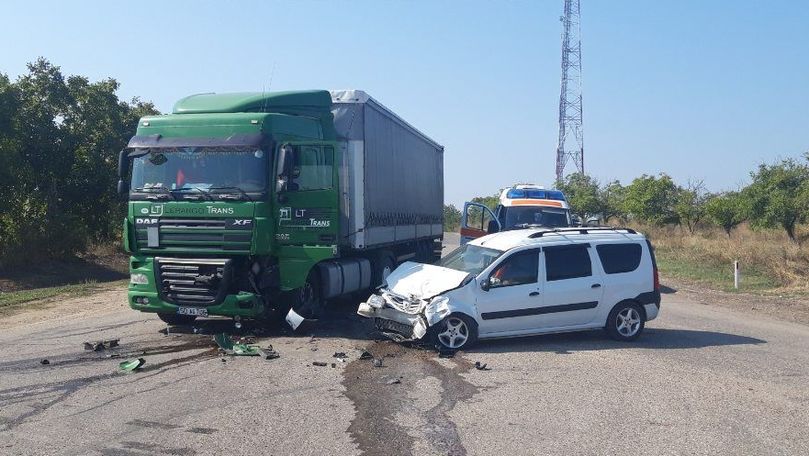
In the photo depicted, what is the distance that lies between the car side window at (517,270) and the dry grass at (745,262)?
507 inches

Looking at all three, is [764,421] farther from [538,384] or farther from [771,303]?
[771,303]

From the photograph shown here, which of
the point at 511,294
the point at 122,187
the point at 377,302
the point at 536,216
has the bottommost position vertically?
the point at 377,302

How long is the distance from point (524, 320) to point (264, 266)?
392 cm

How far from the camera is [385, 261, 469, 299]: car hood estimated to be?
1062cm

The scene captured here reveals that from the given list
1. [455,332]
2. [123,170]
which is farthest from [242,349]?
[123,170]

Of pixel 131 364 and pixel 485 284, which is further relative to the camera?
pixel 485 284

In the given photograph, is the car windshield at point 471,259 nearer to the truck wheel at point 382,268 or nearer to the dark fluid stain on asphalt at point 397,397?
the dark fluid stain on asphalt at point 397,397

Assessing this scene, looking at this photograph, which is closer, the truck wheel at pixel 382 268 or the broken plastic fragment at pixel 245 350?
the broken plastic fragment at pixel 245 350

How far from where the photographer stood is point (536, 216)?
66.6 feet

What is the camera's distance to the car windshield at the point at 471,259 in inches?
435

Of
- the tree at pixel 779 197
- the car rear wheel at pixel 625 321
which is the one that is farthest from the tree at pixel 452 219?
the car rear wheel at pixel 625 321

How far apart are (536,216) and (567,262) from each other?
29.8 feet

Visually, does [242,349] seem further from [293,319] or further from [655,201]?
[655,201]

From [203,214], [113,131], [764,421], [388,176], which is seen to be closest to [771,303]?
[388,176]
